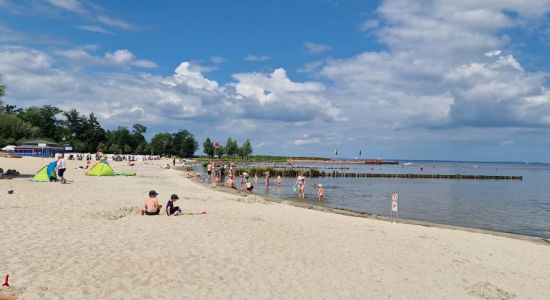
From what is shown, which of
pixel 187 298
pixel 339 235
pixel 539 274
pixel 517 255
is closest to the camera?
pixel 187 298

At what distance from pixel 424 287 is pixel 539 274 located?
3.78m

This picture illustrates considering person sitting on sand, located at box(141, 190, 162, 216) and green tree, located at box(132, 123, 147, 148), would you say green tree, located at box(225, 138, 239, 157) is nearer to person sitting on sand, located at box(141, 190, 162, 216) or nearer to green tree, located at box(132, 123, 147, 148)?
green tree, located at box(132, 123, 147, 148)

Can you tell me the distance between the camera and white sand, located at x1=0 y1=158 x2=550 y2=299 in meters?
7.30

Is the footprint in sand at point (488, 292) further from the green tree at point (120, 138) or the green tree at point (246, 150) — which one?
the green tree at point (246, 150)

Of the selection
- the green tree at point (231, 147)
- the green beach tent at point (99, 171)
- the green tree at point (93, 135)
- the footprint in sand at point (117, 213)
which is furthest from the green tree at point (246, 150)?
the footprint in sand at point (117, 213)

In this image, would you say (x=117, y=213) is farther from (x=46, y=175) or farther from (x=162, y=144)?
(x=162, y=144)

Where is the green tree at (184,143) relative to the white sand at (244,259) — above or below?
above

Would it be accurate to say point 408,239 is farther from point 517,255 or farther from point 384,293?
point 384,293

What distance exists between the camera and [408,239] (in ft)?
42.5

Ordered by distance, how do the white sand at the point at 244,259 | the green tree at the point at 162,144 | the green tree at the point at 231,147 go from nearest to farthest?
the white sand at the point at 244,259 → the green tree at the point at 162,144 → the green tree at the point at 231,147

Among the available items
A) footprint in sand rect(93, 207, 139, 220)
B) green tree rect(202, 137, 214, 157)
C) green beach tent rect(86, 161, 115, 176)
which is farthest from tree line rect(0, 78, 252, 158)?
footprint in sand rect(93, 207, 139, 220)

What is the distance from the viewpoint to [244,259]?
30.3ft

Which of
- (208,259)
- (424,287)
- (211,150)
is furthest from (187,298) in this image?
(211,150)

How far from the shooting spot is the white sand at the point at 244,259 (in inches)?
287
